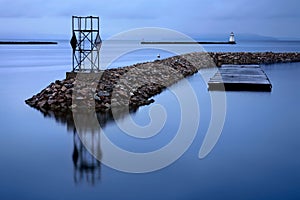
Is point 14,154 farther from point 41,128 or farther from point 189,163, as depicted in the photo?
point 189,163

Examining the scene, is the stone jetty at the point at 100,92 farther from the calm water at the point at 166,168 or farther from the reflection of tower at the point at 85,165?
the reflection of tower at the point at 85,165

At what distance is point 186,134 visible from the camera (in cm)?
473

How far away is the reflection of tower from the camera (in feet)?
10.8

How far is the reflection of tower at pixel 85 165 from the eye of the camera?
3.29 metres

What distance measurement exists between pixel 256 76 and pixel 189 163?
657 centimetres

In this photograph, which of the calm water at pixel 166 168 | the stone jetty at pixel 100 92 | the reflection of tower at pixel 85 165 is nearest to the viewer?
the calm water at pixel 166 168

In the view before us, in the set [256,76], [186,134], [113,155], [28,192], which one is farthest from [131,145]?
[256,76]

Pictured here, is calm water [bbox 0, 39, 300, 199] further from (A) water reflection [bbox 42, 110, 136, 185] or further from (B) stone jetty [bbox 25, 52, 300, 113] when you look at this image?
(B) stone jetty [bbox 25, 52, 300, 113]

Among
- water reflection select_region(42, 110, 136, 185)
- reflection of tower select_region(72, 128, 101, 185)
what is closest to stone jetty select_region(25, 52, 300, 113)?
water reflection select_region(42, 110, 136, 185)

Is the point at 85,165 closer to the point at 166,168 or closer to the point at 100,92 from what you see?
the point at 166,168

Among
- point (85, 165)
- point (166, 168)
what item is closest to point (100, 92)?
point (85, 165)

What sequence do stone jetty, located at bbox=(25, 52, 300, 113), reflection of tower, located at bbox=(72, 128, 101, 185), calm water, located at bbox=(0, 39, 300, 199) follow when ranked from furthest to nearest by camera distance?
stone jetty, located at bbox=(25, 52, 300, 113) < reflection of tower, located at bbox=(72, 128, 101, 185) < calm water, located at bbox=(0, 39, 300, 199)

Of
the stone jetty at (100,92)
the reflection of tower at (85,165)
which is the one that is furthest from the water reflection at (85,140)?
the stone jetty at (100,92)

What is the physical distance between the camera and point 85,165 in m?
3.59
